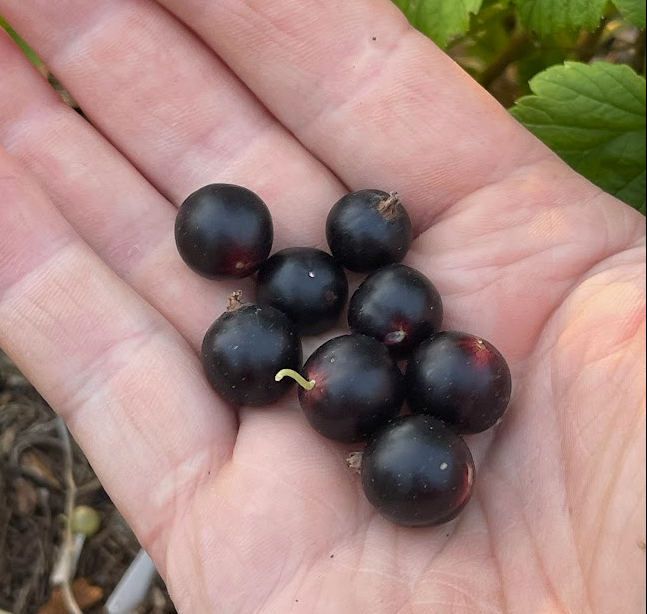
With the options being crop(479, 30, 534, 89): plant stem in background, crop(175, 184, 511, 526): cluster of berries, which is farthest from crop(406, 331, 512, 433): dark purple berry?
crop(479, 30, 534, 89): plant stem in background

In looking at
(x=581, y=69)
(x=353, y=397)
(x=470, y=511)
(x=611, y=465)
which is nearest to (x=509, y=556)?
(x=470, y=511)

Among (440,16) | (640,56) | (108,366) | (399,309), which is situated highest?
(440,16)

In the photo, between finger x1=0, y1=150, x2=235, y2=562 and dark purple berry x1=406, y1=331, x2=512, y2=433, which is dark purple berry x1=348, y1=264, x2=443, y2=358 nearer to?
dark purple berry x1=406, y1=331, x2=512, y2=433

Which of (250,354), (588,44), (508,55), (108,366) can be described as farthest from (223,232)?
(588,44)

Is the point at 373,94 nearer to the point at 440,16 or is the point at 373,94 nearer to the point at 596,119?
the point at 440,16

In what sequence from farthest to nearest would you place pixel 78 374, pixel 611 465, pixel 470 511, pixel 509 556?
1. pixel 78 374
2. pixel 470 511
3. pixel 509 556
4. pixel 611 465

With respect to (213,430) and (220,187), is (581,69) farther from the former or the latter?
(213,430)
